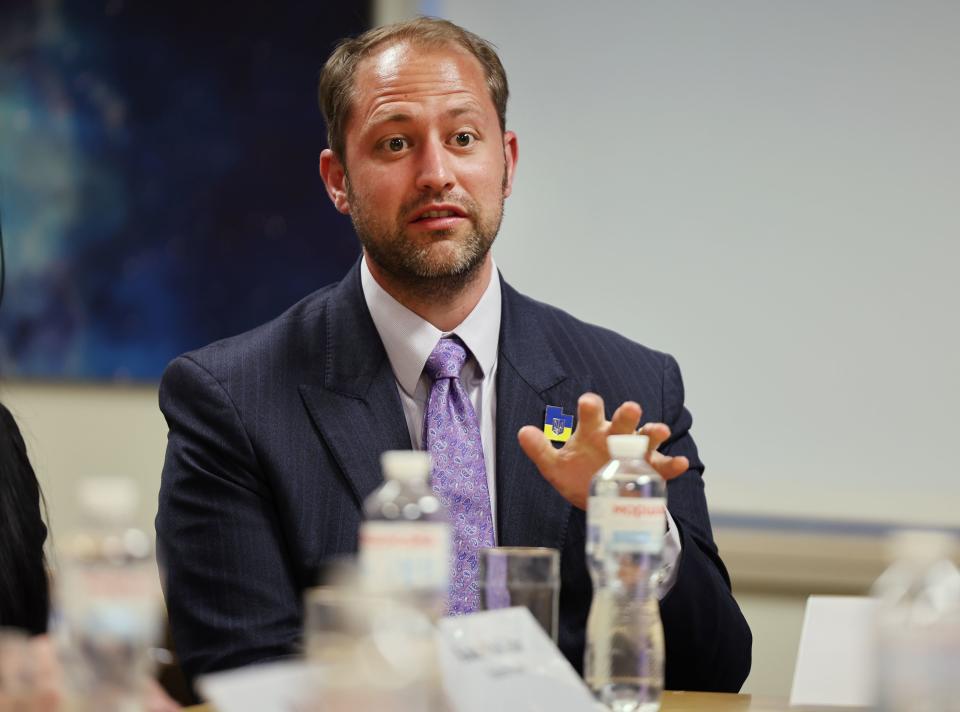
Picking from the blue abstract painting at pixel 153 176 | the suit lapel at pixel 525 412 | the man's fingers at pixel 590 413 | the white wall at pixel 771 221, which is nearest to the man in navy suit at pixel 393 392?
the suit lapel at pixel 525 412

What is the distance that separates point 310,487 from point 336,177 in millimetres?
804

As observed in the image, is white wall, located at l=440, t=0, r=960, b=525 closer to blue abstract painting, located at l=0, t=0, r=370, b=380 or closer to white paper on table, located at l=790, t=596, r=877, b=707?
blue abstract painting, located at l=0, t=0, r=370, b=380

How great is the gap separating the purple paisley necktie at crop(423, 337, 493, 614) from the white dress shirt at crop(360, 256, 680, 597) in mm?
43

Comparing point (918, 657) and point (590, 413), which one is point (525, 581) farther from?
point (918, 657)

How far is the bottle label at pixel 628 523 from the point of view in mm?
1386

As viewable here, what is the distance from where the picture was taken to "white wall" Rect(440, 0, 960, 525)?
338 centimetres

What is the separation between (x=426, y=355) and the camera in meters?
2.27

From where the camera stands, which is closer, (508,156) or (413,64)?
(413,64)

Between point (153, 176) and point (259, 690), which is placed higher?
point (153, 176)

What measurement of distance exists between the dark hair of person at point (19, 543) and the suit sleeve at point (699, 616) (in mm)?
907

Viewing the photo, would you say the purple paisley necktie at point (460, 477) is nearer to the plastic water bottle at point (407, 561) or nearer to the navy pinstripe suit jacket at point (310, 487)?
the navy pinstripe suit jacket at point (310, 487)

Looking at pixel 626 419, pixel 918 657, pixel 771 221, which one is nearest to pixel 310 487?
pixel 626 419

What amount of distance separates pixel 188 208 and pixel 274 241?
293mm

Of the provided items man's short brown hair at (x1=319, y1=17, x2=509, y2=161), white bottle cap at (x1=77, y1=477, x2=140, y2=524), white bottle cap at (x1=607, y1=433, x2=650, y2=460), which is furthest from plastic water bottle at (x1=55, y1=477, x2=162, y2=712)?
man's short brown hair at (x1=319, y1=17, x2=509, y2=161)
